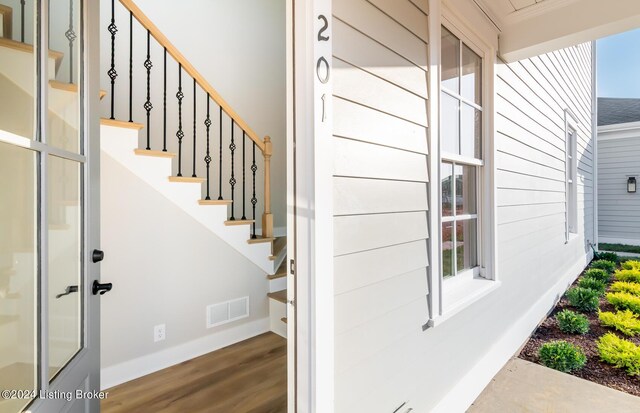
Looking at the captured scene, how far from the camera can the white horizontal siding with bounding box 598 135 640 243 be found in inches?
320

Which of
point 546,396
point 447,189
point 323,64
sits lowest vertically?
point 546,396

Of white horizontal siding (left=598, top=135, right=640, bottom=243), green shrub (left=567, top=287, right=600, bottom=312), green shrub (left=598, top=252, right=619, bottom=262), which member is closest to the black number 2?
green shrub (left=567, top=287, right=600, bottom=312)

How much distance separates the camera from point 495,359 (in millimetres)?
2506

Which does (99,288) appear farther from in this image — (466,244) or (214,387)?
(466,244)

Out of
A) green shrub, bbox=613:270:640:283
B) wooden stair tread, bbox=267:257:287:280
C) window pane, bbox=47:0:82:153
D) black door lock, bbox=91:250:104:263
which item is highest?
window pane, bbox=47:0:82:153

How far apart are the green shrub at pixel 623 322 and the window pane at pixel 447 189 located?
8.67 feet

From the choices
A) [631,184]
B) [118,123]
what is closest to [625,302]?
[118,123]

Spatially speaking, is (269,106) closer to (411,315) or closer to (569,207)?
(411,315)

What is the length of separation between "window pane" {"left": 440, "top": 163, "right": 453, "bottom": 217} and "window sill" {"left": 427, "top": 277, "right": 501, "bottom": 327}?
47 cm

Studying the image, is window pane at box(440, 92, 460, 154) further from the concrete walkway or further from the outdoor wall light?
the outdoor wall light

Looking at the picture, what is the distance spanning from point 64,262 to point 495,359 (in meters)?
2.83

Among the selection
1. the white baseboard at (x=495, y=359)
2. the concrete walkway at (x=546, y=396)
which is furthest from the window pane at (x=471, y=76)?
the concrete walkway at (x=546, y=396)

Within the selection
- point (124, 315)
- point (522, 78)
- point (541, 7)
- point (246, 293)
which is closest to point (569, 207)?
point (522, 78)

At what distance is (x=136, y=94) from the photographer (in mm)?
3242
